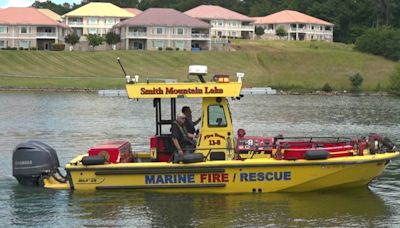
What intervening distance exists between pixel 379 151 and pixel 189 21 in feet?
322

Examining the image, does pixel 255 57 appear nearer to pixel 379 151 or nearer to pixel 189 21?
pixel 189 21

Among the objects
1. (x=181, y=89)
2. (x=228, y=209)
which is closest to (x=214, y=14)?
(x=181, y=89)

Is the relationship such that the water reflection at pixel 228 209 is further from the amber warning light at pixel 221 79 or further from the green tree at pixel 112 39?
the green tree at pixel 112 39

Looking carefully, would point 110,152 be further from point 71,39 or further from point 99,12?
point 99,12

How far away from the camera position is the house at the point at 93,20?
127812 millimetres

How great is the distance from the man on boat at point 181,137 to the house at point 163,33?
3671 inches

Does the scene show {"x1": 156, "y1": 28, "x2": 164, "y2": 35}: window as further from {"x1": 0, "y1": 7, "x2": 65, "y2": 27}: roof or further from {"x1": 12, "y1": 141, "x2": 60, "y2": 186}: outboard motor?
{"x1": 12, "y1": 141, "x2": 60, "y2": 186}: outboard motor

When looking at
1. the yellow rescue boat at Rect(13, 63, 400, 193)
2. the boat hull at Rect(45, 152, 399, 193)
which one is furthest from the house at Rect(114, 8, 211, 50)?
the boat hull at Rect(45, 152, 399, 193)

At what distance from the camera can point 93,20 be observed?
129 m

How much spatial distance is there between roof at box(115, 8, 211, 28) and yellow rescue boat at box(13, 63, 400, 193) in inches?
3714

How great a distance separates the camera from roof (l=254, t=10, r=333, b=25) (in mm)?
132375

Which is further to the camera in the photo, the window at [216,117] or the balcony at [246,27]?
the balcony at [246,27]

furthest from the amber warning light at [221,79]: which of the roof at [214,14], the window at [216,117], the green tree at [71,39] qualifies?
the roof at [214,14]

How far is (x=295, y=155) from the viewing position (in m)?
18.7
